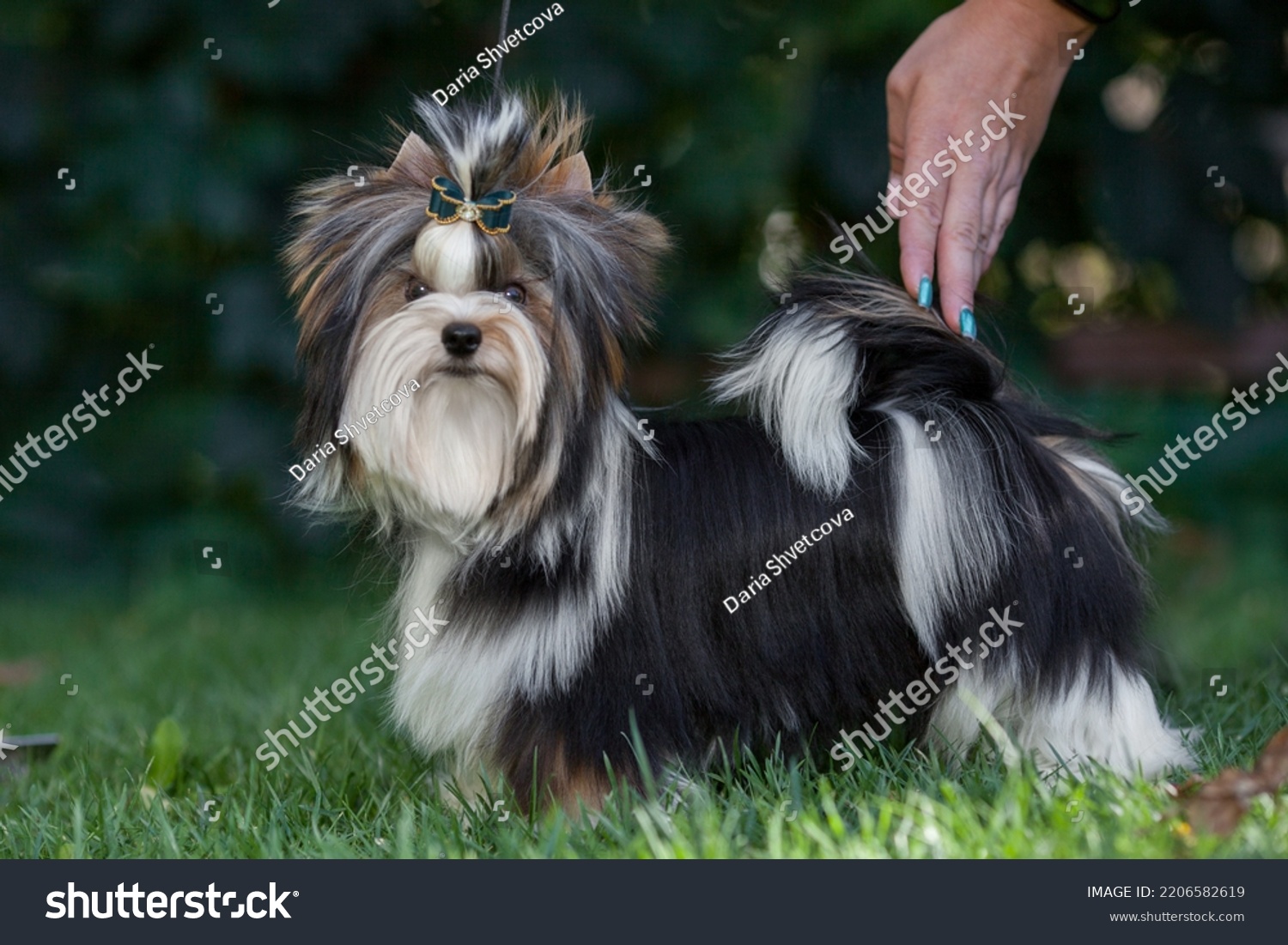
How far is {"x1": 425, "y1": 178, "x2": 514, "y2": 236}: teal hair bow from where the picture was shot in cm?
271

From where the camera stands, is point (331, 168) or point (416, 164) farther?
point (331, 168)

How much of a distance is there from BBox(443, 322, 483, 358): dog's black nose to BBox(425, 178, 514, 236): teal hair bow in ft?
0.67

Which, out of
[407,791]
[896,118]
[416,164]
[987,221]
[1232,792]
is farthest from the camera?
[896,118]

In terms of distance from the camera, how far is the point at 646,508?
295 centimetres

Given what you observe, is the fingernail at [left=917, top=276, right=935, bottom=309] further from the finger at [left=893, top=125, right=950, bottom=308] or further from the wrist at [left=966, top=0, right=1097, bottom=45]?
the wrist at [left=966, top=0, right=1097, bottom=45]

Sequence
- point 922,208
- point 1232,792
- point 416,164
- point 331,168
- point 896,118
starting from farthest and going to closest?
point 331,168, point 896,118, point 922,208, point 416,164, point 1232,792

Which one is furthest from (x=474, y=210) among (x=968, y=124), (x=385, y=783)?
(x=385, y=783)

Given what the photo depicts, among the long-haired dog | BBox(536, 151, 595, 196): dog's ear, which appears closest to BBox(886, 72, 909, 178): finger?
the long-haired dog

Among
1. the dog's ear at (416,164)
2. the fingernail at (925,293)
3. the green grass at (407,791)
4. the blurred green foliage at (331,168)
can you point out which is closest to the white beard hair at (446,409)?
the dog's ear at (416,164)

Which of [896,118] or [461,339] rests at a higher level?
[896,118]

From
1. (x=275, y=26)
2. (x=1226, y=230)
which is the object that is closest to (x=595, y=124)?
(x=275, y=26)

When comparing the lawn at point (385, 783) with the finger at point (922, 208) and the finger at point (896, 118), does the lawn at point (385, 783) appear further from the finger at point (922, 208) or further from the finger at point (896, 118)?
the finger at point (896, 118)

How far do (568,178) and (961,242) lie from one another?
948 millimetres

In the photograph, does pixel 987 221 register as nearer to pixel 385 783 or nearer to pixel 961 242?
pixel 961 242
